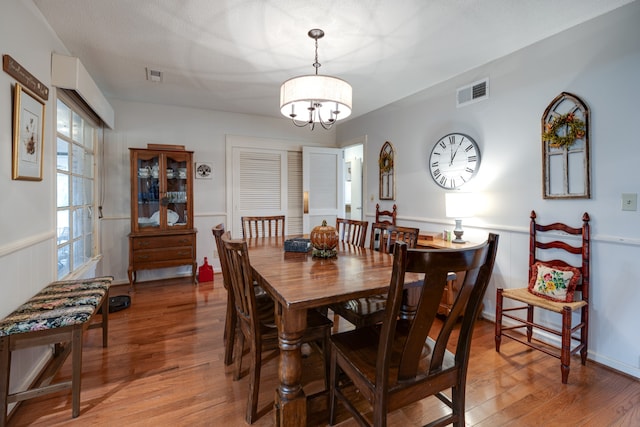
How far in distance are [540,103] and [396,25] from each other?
1.32m

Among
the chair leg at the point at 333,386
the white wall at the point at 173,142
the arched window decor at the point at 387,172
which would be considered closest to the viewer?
the chair leg at the point at 333,386

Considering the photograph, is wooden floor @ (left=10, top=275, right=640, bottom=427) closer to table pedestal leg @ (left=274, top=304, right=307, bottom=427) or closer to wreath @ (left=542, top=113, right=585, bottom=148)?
table pedestal leg @ (left=274, top=304, right=307, bottom=427)

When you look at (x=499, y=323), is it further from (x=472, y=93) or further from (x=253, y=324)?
(x=472, y=93)

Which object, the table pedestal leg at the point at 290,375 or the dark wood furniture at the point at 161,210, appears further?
the dark wood furniture at the point at 161,210

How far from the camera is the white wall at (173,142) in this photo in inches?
152

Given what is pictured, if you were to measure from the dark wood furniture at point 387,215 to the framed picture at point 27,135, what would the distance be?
3349 millimetres

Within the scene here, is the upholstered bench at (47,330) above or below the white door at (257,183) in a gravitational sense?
below

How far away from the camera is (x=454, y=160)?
3.12m

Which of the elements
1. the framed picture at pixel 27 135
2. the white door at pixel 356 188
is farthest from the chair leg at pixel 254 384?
the white door at pixel 356 188

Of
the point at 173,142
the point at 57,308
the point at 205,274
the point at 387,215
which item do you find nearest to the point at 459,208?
the point at 387,215

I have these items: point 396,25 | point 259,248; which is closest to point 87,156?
point 259,248

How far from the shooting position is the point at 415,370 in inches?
45.6

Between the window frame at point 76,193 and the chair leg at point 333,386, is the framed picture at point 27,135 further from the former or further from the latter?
the chair leg at point 333,386

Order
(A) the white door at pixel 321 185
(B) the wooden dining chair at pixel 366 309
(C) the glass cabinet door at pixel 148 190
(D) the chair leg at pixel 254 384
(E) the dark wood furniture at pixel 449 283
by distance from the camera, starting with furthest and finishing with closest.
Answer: (A) the white door at pixel 321 185 → (C) the glass cabinet door at pixel 148 190 → (E) the dark wood furniture at pixel 449 283 → (B) the wooden dining chair at pixel 366 309 → (D) the chair leg at pixel 254 384
